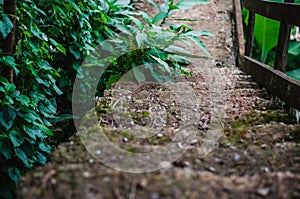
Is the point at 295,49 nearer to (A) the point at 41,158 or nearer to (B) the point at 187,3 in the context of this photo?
(B) the point at 187,3

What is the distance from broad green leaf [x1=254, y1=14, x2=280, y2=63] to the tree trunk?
3542 mm

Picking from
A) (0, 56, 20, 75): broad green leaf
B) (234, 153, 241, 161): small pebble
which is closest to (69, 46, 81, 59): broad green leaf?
(0, 56, 20, 75): broad green leaf

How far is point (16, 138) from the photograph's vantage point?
1698 millimetres

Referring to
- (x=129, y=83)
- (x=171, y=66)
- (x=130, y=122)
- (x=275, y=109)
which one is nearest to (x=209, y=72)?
(x=171, y=66)

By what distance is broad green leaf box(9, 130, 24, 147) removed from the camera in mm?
1675

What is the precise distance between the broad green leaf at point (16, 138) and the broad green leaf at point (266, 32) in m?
3.65

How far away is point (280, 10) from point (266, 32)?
2.68m

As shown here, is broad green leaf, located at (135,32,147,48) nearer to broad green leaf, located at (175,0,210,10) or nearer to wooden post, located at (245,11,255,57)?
broad green leaf, located at (175,0,210,10)

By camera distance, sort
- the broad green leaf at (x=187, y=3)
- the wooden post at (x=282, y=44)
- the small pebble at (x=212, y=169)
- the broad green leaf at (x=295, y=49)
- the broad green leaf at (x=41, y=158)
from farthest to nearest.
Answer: the broad green leaf at (x=295, y=49)
the broad green leaf at (x=187, y=3)
the wooden post at (x=282, y=44)
the broad green leaf at (x=41, y=158)
the small pebble at (x=212, y=169)

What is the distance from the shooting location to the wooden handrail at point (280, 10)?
1.96 m

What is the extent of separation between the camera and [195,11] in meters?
4.55

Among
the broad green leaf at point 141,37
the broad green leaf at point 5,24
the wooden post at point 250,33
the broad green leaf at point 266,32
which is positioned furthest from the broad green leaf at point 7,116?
the broad green leaf at point 266,32

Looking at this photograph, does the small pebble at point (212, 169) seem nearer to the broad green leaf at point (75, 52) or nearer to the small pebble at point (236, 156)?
the small pebble at point (236, 156)

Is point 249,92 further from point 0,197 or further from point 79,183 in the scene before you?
point 79,183
